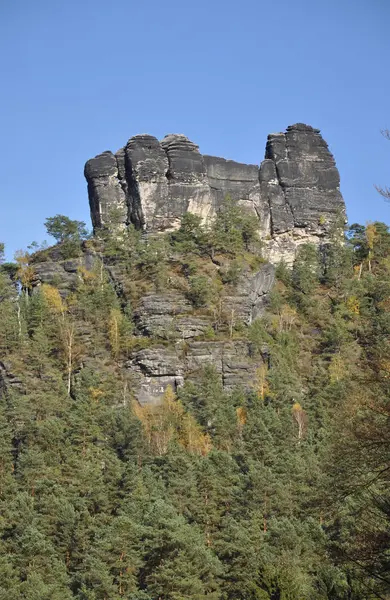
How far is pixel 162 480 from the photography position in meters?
47.1

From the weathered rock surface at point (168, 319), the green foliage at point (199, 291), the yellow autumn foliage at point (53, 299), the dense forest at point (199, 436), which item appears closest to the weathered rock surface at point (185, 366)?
the dense forest at point (199, 436)

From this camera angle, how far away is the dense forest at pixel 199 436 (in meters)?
20.1

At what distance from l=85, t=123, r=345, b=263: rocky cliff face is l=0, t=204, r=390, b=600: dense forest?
8.81 ft

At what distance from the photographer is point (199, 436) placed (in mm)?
57281

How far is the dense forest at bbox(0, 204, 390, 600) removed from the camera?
20094 mm

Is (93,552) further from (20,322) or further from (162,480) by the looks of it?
(20,322)

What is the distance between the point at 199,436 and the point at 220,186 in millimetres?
36067

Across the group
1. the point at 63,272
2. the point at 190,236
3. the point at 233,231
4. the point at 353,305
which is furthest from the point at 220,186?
the point at 353,305

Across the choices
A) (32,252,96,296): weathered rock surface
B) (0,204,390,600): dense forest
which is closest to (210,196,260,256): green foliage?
(0,204,390,600): dense forest

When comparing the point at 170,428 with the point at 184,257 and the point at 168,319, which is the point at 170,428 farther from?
the point at 184,257

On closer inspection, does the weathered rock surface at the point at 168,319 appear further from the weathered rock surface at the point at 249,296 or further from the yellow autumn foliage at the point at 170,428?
the yellow autumn foliage at the point at 170,428

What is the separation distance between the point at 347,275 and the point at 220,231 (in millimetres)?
12719

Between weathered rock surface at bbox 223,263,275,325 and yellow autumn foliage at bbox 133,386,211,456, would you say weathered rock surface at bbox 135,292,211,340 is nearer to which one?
weathered rock surface at bbox 223,263,275,325

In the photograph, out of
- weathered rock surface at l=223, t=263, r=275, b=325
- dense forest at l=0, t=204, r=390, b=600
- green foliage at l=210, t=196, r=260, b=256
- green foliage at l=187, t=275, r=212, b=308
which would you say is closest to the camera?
dense forest at l=0, t=204, r=390, b=600
